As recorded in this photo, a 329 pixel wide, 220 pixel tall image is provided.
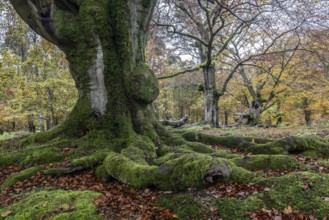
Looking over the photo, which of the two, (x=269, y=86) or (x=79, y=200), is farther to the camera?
(x=269, y=86)

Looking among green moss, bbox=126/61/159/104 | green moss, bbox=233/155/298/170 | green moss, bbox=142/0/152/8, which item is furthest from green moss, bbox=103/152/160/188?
green moss, bbox=142/0/152/8

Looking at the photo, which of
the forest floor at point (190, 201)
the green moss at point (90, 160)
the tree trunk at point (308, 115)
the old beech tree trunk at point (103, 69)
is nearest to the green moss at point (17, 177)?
the forest floor at point (190, 201)

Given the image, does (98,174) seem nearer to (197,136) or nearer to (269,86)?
(197,136)

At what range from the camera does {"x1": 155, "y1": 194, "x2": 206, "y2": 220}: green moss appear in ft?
10.5

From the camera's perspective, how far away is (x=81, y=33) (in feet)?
20.5

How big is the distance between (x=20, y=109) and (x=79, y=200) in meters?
17.6

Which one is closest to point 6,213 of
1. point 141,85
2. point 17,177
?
point 17,177

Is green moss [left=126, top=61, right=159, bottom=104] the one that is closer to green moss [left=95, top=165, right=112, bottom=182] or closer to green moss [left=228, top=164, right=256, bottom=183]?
green moss [left=95, top=165, right=112, bottom=182]

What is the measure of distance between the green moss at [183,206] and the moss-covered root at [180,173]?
0.17 metres

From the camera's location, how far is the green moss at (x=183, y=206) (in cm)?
320

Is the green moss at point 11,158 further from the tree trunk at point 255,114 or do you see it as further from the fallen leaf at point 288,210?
the tree trunk at point 255,114

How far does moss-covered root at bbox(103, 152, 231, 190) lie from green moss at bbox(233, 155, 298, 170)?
43.8 inches

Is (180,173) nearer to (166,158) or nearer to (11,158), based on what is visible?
(166,158)

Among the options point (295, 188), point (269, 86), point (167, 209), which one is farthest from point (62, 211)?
point (269, 86)
